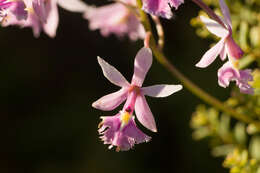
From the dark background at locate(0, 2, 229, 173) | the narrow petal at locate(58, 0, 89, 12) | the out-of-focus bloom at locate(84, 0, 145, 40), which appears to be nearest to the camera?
the narrow petal at locate(58, 0, 89, 12)

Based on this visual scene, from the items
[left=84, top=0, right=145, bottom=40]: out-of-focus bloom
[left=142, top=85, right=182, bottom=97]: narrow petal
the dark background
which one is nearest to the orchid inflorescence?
[left=142, top=85, right=182, bottom=97]: narrow petal

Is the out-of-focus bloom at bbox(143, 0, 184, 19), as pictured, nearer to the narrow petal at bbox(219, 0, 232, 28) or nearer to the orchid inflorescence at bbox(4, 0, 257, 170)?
the orchid inflorescence at bbox(4, 0, 257, 170)

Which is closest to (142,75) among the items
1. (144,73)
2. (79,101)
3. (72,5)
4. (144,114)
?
(144,73)

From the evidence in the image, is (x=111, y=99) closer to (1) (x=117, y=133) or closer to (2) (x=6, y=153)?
(1) (x=117, y=133)

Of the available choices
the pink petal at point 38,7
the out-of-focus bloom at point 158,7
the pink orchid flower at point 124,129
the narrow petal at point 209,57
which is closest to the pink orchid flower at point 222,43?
the narrow petal at point 209,57

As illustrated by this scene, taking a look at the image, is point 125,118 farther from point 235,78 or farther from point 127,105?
point 235,78

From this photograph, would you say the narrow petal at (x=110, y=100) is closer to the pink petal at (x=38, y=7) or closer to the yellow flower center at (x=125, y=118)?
the yellow flower center at (x=125, y=118)
